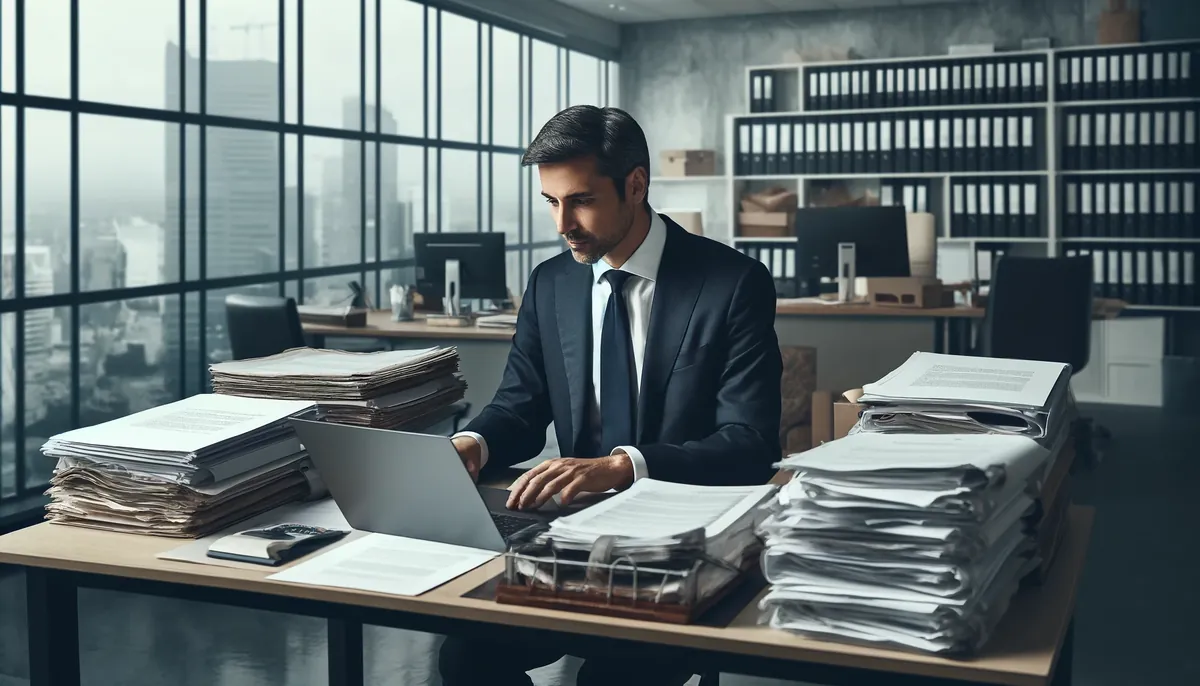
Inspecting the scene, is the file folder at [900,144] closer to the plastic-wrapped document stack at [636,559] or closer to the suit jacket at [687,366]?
the suit jacket at [687,366]

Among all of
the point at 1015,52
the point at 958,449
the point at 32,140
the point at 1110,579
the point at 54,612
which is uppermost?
the point at 1015,52

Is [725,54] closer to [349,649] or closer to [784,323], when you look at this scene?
[784,323]

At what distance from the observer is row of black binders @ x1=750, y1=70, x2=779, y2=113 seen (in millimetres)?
7961

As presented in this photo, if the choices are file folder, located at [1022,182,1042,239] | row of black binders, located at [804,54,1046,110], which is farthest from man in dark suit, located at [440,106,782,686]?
row of black binders, located at [804,54,1046,110]

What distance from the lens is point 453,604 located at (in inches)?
51.1

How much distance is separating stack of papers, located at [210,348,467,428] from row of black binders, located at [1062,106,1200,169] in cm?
597

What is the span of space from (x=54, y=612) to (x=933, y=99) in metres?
6.80

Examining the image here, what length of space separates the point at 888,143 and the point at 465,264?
3.41m

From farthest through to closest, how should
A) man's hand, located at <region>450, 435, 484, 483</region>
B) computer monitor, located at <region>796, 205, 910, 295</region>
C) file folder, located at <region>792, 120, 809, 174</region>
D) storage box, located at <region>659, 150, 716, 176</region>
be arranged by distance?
storage box, located at <region>659, 150, 716, 176</region> < file folder, located at <region>792, 120, 809, 174</region> < computer monitor, located at <region>796, 205, 910, 295</region> < man's hand, located at <region>450, 435, 484, 483</region>

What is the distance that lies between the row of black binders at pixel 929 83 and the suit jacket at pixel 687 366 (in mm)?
5782

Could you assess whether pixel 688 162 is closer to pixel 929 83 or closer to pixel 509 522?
pixel 929 83

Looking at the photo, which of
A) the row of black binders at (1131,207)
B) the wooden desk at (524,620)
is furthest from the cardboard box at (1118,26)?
the wooden desk at (524,620)

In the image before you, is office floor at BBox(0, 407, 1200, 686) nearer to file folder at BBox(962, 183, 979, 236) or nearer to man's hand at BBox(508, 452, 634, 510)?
man's hand at BBox(508, 452, 634, 510)

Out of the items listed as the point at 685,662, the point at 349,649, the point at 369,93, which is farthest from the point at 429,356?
the point at 369,93
